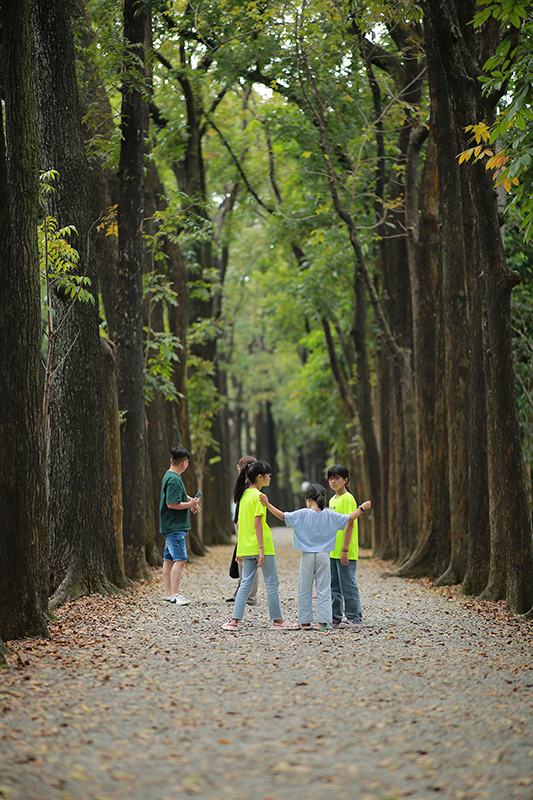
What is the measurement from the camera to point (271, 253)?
26.2m

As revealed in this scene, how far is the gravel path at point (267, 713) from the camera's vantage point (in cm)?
395

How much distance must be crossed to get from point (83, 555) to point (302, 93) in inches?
449

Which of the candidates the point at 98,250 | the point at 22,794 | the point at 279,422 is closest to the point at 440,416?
the point at 98,250

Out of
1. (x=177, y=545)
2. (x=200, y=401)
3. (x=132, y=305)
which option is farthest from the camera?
(x=200, y=401)

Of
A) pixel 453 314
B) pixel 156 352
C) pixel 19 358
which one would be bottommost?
pixel 19 358

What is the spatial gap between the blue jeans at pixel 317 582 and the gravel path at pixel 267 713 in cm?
32

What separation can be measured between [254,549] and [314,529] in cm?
69

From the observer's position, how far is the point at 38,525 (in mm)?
7918

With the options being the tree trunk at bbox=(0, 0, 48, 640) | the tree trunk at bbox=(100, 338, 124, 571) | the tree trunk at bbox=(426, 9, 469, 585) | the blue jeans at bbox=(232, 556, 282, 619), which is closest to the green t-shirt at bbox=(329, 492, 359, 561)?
the blue jeans at bbox=(232, 556, 282, 619)

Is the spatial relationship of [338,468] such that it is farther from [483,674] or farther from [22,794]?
[22,794]

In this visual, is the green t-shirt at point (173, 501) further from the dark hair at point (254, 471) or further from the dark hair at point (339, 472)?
the dark hair at point (339, 472)

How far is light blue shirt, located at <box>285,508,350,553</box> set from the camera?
866 centimetres

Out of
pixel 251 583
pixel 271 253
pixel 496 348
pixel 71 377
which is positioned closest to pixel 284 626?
pixel 251 583

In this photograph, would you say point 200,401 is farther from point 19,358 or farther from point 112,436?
point 19,358
